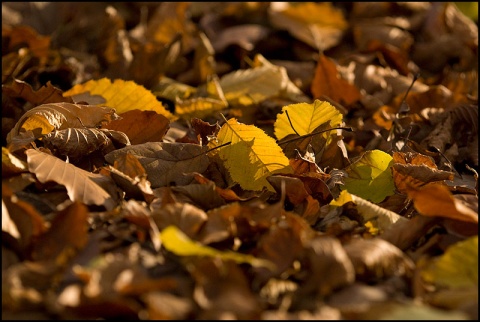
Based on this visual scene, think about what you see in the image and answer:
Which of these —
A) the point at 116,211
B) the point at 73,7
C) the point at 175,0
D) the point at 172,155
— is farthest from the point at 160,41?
the point at 116,211

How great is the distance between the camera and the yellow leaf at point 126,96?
1826 millimetres

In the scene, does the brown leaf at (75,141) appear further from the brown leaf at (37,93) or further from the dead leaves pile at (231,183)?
the brown leaf at (37,93)

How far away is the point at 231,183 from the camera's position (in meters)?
1.51

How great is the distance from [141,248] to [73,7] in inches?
82.9

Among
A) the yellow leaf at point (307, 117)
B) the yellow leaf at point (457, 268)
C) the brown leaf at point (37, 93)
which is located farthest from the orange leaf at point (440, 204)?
the brown leaf at point (37, 93)

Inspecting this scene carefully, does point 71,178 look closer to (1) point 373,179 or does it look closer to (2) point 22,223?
(2) point 22,223

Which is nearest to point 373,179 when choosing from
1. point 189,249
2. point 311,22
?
point 189,249

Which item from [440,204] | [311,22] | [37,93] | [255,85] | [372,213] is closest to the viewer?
[440,204]

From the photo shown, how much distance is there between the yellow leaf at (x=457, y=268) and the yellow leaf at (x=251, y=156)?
453mm

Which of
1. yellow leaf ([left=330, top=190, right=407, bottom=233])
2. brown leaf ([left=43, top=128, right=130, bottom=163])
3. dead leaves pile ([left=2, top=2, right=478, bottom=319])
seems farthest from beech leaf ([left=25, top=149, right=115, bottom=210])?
yellow leaf ([left=330, top=190, right=407, bottom=233])

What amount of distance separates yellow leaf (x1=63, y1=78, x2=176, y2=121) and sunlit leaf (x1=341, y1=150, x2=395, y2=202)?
0.57m

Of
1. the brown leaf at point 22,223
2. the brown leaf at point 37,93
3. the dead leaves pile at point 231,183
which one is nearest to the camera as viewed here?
the dead leaves pile at point 231,183

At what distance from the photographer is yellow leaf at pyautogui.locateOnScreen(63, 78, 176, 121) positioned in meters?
1.83

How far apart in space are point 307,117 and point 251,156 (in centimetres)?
20
